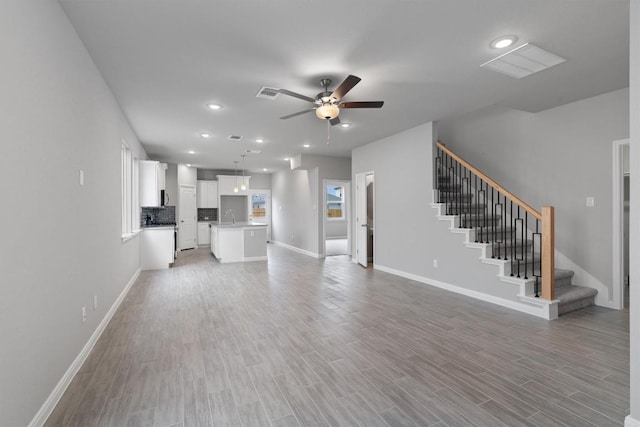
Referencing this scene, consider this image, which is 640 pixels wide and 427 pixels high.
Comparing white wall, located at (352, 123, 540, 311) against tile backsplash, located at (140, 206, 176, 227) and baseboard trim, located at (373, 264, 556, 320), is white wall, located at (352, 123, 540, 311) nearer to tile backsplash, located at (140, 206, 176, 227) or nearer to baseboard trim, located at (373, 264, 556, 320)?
baseboard trim, located at (373, 264, 556, 320)

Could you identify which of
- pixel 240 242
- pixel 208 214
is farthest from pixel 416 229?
pixel 208 214

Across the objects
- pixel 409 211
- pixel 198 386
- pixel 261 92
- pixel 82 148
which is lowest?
pixel 198 386

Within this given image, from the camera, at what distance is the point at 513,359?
2.67 m

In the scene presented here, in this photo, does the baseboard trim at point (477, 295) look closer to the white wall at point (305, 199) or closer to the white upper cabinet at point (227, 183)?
the white wall at point (305, 199)

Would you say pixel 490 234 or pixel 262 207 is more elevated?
pixel 262 207

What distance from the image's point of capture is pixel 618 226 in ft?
13.1

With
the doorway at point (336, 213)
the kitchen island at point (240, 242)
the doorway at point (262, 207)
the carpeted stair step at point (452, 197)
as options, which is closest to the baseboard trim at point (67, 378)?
the kitchen island at point (240, 242)

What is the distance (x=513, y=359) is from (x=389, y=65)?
307 cm

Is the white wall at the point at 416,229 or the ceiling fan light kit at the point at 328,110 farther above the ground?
the ceiling fan light kit at the point at 328,110

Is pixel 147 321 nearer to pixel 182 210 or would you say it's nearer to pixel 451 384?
pixel 451 384

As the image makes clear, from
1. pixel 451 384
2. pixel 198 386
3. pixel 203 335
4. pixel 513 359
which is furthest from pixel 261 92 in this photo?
pixel 513 359
